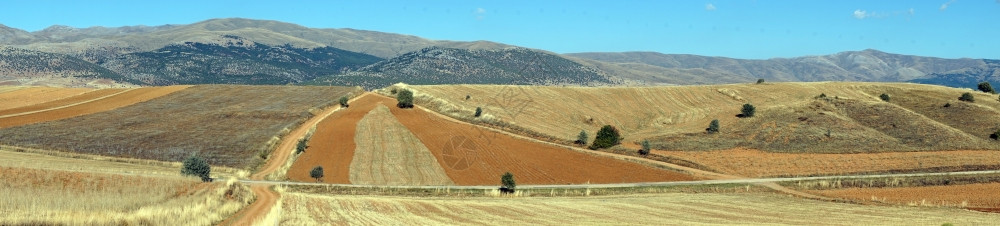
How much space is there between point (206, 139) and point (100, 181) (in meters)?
39.3

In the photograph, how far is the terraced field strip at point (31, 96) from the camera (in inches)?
3654

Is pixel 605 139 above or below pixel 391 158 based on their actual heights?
above

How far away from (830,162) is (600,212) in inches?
1359

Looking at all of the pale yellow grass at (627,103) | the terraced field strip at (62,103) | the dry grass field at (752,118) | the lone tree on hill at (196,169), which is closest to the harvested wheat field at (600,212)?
the lone tree on hill at (196,169)

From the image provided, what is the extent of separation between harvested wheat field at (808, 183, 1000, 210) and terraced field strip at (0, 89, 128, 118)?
281 feet

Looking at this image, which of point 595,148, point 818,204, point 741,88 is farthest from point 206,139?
point 741,88

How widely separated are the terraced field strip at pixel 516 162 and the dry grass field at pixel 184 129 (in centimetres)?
1594

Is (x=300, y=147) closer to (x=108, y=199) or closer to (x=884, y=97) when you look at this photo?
(x=108, y=199)

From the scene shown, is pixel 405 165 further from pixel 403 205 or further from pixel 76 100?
pixel 76 100

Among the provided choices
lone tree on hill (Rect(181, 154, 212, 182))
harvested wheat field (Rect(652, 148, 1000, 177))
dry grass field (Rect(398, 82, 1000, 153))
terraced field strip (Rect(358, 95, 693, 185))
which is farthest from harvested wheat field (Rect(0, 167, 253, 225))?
dry grass field (Rect(398, 82, 1000, 153))

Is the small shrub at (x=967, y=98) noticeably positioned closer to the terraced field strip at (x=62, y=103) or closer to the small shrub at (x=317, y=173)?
the small shrub at (x=317, y=173)

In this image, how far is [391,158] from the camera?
55406 millimetres

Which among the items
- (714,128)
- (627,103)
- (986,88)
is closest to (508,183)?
(714,128)

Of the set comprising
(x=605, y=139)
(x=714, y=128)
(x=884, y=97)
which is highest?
(x=884, y=97)
